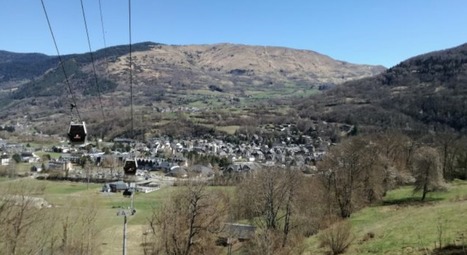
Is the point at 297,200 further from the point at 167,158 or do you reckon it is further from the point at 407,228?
the point at 167,158

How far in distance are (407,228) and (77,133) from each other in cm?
2133

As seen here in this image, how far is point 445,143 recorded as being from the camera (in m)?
58.2

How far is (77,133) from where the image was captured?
58.1 ft

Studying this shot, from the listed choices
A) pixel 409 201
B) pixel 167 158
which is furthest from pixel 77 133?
pixel 167 158

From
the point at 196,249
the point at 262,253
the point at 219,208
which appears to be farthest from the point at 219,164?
the point at 262,253

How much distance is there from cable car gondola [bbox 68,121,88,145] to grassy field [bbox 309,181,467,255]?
1632 centimetres

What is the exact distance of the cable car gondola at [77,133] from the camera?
1767cm

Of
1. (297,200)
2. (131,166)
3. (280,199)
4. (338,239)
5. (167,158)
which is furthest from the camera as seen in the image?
(167,158)

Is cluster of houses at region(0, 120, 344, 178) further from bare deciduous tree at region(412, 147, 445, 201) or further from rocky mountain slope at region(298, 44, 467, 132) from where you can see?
bare deciduous tree at region(412, 147, 445, 201)

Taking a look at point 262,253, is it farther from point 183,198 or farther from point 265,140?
point 265,140

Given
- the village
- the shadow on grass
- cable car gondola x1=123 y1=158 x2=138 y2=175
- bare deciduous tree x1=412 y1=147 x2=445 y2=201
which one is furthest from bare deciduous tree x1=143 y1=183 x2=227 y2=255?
the village

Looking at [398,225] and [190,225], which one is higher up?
[398,225]

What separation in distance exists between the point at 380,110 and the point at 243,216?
126 metres

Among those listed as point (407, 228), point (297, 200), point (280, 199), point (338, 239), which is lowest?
point (297, 200)
